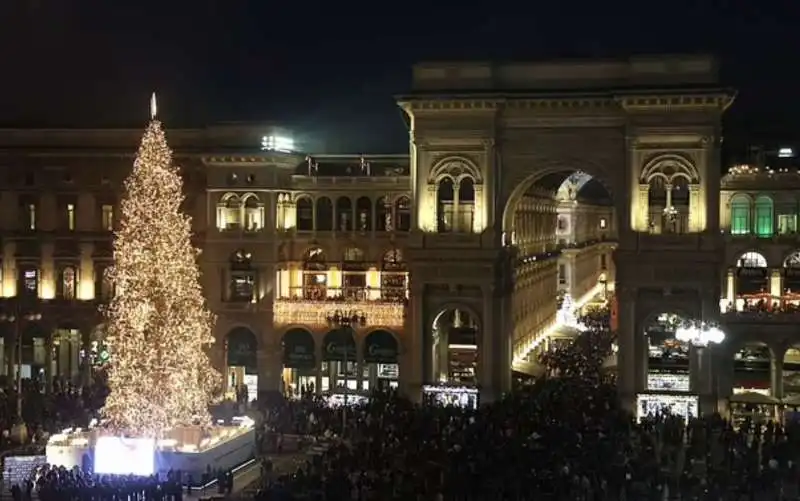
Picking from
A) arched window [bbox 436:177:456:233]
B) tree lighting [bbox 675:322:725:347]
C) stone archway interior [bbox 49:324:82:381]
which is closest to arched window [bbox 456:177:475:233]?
arched window [bbox 436:177:456:233]

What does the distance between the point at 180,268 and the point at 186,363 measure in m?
3.15

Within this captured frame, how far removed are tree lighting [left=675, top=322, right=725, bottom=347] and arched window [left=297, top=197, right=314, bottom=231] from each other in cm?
2003

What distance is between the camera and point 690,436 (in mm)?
45000

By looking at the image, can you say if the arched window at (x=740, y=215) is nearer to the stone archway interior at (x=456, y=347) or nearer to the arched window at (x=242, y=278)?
the stone archway interior at (x=456, y=347)

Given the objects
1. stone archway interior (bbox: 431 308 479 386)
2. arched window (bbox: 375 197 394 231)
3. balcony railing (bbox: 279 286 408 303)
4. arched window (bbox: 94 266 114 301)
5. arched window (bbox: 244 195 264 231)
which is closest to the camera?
stone archway interior (bbox: 431 308 479 386)

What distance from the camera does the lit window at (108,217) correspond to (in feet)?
212

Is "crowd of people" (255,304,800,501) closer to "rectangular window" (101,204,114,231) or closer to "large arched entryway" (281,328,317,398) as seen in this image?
"large arched entryway" (281,328,317,398)

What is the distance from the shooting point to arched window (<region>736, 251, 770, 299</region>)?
61.7m

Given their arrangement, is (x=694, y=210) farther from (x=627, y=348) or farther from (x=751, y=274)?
(x=751, y=274)

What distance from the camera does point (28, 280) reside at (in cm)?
6531

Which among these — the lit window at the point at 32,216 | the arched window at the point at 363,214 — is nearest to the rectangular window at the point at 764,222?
the arched window at the point at 363,214

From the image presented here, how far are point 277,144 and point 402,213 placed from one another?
7140 mm

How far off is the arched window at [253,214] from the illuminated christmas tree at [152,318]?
20.3 metres

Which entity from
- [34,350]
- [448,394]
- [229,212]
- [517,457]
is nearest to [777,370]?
[448,394]
